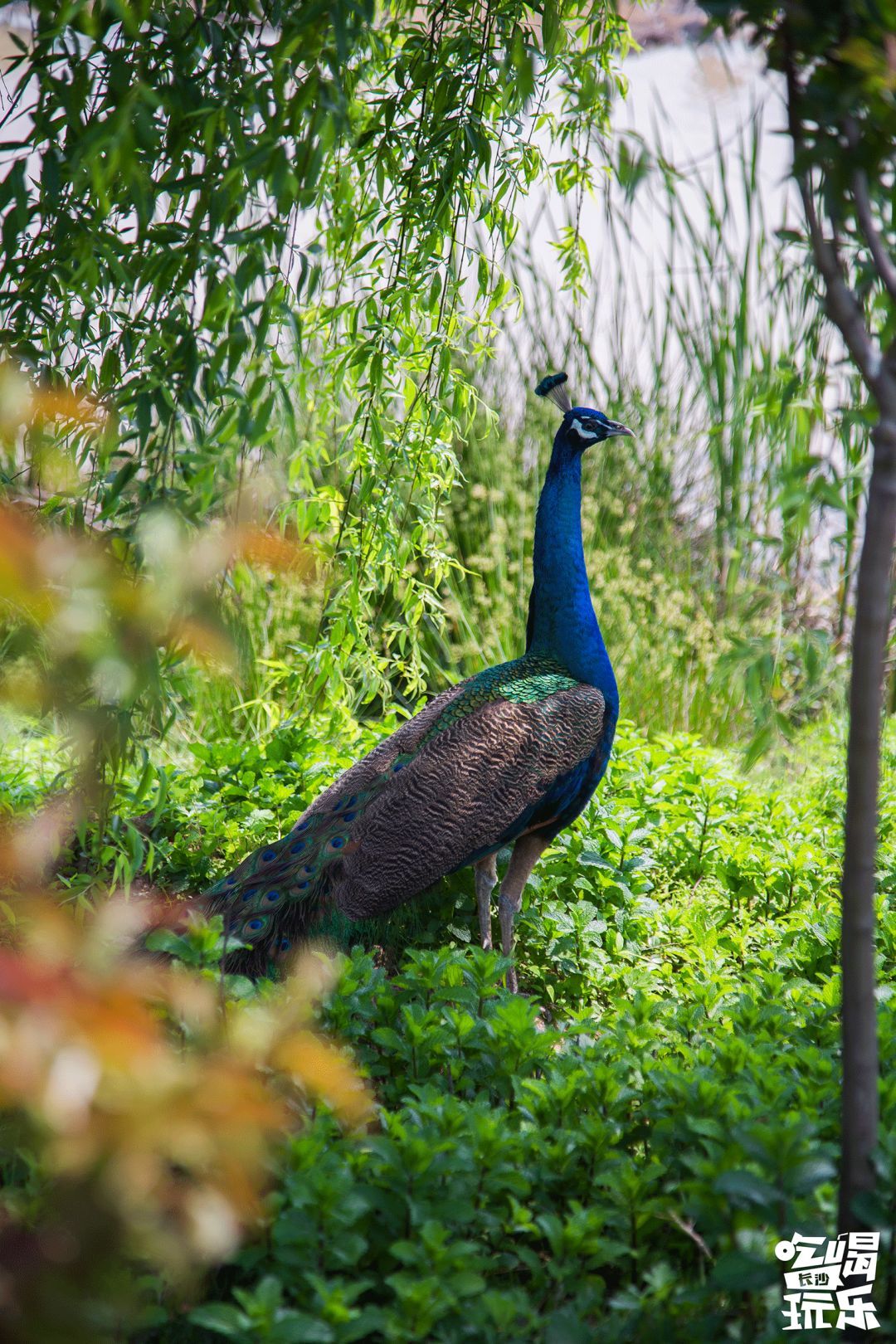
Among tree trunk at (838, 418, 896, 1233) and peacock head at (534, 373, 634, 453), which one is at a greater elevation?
peacock head at (534, 373, 634, 453)

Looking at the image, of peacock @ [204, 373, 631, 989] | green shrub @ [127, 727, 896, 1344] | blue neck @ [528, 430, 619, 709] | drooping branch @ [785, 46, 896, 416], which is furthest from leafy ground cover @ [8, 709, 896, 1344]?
drooping branch @ [785, 46, 896, 416]

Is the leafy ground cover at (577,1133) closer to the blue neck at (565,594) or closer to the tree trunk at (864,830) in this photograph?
the tree trunk at (864,830)

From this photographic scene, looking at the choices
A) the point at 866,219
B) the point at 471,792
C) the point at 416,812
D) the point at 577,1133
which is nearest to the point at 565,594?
the point at 471,792

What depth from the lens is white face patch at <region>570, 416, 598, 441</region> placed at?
334 centimetres

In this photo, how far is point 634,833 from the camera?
3291mm

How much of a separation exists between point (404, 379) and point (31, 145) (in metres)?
1.38

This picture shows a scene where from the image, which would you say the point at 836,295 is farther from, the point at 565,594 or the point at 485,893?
the point at 485,893

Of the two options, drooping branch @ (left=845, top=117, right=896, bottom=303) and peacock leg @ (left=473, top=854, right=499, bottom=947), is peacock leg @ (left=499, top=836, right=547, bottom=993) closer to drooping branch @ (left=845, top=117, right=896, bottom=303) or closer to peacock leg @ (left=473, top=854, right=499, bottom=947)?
peacock leg @ (left=473, top=854, right=499, bottom=947)

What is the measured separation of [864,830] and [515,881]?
5.25 ft

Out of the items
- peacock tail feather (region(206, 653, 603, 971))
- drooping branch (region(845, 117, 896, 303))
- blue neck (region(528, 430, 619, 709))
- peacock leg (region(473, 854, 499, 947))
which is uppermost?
A: drooping branch (region(845, 117, 896, 303))

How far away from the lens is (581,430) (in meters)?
3.35

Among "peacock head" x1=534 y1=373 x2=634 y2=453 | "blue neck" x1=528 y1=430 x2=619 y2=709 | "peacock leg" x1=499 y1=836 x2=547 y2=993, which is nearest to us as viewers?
"peacock leg" x1=499 y1=836 x2=547 y2=993

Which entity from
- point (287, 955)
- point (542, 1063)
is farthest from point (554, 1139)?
point (287, 955)

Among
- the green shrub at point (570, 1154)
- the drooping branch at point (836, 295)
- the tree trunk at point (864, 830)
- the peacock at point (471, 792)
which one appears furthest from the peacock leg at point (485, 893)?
the drooping branch at point (836, 295)
